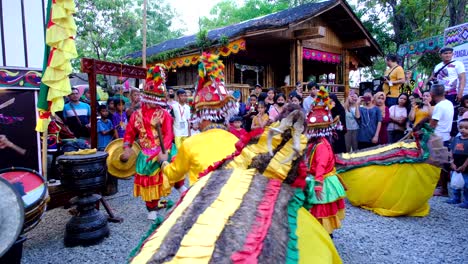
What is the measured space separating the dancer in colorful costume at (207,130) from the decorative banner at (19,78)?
9.79ft

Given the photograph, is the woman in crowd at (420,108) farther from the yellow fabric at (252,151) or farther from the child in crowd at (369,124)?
the yellow fabric at (252,151)

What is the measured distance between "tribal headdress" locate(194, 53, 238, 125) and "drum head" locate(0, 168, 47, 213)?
1.57 m

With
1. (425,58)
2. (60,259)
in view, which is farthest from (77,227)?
(425,58)

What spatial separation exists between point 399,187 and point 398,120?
2.34 meters

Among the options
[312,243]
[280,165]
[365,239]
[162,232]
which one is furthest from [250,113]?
[162,232]

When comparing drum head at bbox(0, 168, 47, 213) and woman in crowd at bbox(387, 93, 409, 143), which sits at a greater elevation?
woman in crowd at bbox(387, 93, 409, 143)

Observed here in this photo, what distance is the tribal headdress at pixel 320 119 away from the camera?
3.65m

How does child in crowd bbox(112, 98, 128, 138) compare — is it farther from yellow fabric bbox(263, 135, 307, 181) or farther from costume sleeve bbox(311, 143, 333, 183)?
yellow fabric bbox(263, 135, 307, 181)

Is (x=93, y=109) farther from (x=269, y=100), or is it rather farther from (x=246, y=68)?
(x=246, y=68)

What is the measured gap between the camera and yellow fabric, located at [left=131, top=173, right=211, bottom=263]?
1115 millimetres

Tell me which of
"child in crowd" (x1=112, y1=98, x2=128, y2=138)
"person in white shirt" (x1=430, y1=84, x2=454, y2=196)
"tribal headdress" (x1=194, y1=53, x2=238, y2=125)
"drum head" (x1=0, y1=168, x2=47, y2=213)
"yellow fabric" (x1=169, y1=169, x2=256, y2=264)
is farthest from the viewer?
"child in crowd" (x1=112, y1=98, x2=128, y2=138)

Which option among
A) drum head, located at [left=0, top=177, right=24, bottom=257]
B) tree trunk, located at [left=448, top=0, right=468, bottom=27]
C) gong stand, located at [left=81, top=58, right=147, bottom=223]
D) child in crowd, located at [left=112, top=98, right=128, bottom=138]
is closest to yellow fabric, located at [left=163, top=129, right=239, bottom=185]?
drum head, located at [left=0, top=177, right=24, bottom=257]

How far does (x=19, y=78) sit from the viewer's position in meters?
4.64

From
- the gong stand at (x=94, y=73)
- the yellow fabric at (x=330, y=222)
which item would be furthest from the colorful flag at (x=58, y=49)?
the yellow fabric at (x=330, y=222)
